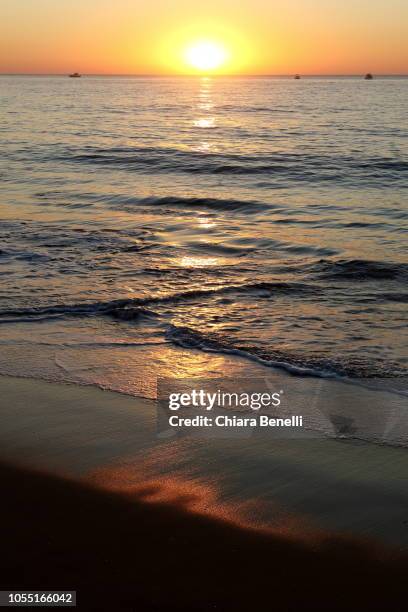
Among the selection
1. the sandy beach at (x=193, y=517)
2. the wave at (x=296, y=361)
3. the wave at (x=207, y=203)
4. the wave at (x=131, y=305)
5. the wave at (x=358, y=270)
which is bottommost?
the sandy beach at (x=193, y=517)

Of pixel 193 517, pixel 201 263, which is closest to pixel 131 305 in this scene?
pixel 201 263

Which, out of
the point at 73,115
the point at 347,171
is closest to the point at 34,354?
the point at 347,171

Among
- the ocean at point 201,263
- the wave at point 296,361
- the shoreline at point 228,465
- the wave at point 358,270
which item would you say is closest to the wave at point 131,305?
the ocean at point 201,263

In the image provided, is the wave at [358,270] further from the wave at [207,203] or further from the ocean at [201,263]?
the wave at [207,203]

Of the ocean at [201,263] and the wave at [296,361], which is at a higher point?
the ocean at [201,263]

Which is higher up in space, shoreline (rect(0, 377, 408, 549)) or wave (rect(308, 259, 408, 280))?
wave (rect(308, 259, 408, 280))

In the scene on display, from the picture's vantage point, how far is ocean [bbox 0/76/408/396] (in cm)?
733

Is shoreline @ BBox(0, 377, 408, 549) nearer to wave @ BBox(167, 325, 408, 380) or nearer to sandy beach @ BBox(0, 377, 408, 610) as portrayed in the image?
sandy beach @ BBox(0, 377, 408, 610)

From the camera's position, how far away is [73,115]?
48.2 meters

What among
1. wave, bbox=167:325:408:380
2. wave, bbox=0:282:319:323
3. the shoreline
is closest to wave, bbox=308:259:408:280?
wave, bbox=0:282:319:323

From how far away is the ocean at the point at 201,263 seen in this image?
733 cm

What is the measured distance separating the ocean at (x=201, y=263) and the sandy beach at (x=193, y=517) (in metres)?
1.22

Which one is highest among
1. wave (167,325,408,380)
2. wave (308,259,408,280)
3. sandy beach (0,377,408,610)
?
wave (308,259,408,280)

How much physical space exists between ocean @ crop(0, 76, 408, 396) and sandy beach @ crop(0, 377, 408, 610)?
1215 mm
